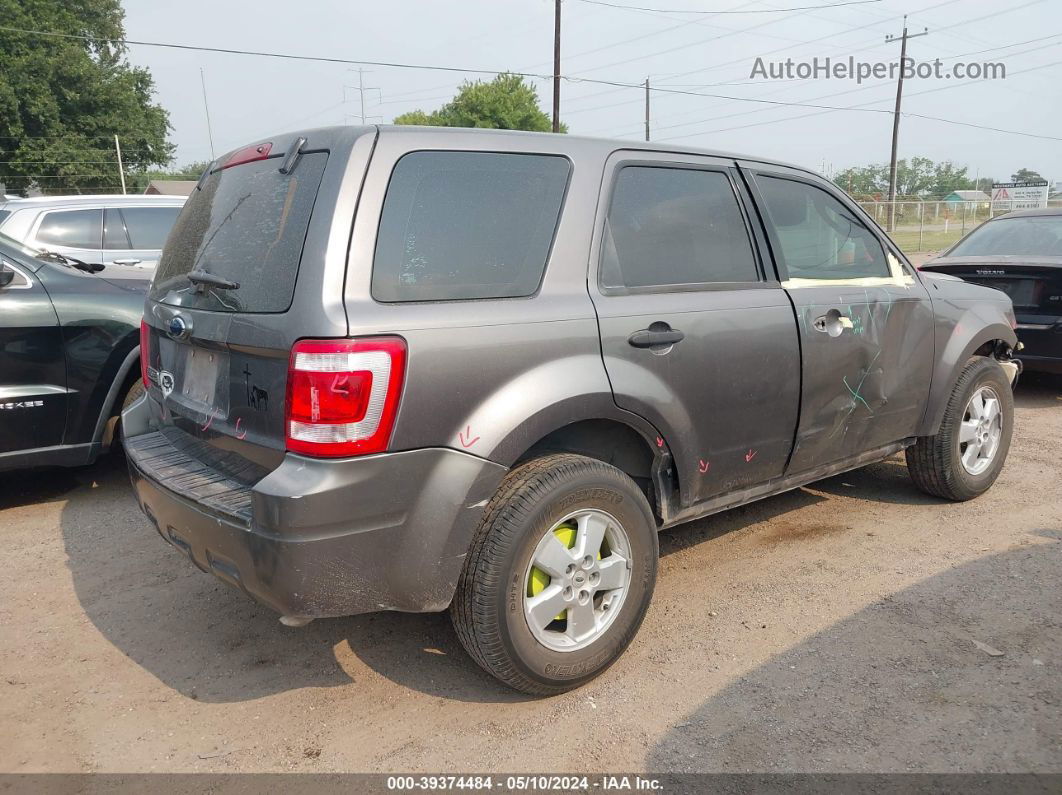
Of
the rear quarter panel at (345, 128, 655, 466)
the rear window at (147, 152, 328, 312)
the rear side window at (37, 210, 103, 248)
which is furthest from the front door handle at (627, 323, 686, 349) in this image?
the rear side window at (37, 210, 103, 248)

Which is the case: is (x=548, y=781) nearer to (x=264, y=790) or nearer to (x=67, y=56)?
(x=264, y=790)

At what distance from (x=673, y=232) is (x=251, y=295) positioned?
161 centimetres

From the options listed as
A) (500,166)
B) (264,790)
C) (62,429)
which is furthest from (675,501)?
(62,429)

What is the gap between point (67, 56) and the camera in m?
40.5

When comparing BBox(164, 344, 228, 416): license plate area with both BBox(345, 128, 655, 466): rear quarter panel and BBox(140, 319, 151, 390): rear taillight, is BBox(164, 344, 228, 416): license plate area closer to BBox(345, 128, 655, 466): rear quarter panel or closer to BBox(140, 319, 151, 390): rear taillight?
BBox(140, 319, 151, 390): rear taillight

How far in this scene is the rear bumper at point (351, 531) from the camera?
2.27 metres

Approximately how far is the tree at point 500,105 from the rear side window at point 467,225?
2191 inches

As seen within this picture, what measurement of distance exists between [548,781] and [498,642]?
0.43 metres

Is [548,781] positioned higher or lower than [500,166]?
lower

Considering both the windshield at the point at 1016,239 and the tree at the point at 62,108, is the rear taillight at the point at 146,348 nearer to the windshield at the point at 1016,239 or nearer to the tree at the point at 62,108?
the windshield at the point at 1016,239

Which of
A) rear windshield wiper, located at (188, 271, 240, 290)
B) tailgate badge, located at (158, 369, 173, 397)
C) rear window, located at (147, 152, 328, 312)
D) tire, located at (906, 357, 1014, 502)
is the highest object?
rear window, located at (147, 152, 328, 312)

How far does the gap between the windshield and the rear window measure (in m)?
A: 6.49

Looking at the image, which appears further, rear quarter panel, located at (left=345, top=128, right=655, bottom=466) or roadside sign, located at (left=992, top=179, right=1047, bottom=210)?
roadside sign, located at (left=992, top=179, right=1047, bottom=210)

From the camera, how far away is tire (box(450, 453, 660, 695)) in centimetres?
254
